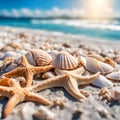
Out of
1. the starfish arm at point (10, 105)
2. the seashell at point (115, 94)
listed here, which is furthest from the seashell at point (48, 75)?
the seashell at point (115, 94)

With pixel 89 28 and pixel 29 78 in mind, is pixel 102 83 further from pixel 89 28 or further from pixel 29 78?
pixel 89 28

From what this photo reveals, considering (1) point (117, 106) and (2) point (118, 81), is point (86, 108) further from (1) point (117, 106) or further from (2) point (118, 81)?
(2) point (118, 81)

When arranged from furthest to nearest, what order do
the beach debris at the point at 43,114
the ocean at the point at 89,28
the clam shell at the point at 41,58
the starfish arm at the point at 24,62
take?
the ocean at the point at 89,28
the clam shell at the point at 41,58
the starfish arm at the point at 24,62
the beach debris at the point at 43,114

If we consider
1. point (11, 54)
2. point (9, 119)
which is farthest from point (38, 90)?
point (11, 54)

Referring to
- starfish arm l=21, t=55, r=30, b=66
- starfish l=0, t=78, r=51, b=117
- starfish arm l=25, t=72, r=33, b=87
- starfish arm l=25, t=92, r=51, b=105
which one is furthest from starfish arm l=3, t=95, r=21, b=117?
starfish arm l=21, t=55, r=30, b=66

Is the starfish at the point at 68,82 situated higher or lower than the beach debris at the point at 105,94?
higher

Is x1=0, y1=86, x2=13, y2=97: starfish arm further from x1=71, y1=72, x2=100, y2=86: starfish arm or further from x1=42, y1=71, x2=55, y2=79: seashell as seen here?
x1=71, y1=72, x2=100, y2=86: starfish arm

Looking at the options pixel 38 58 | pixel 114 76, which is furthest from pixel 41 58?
pixel 114 76

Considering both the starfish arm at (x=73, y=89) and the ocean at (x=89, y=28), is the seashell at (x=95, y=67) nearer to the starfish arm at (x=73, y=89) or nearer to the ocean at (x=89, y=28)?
the starfish arm at (x=73, y=89)
